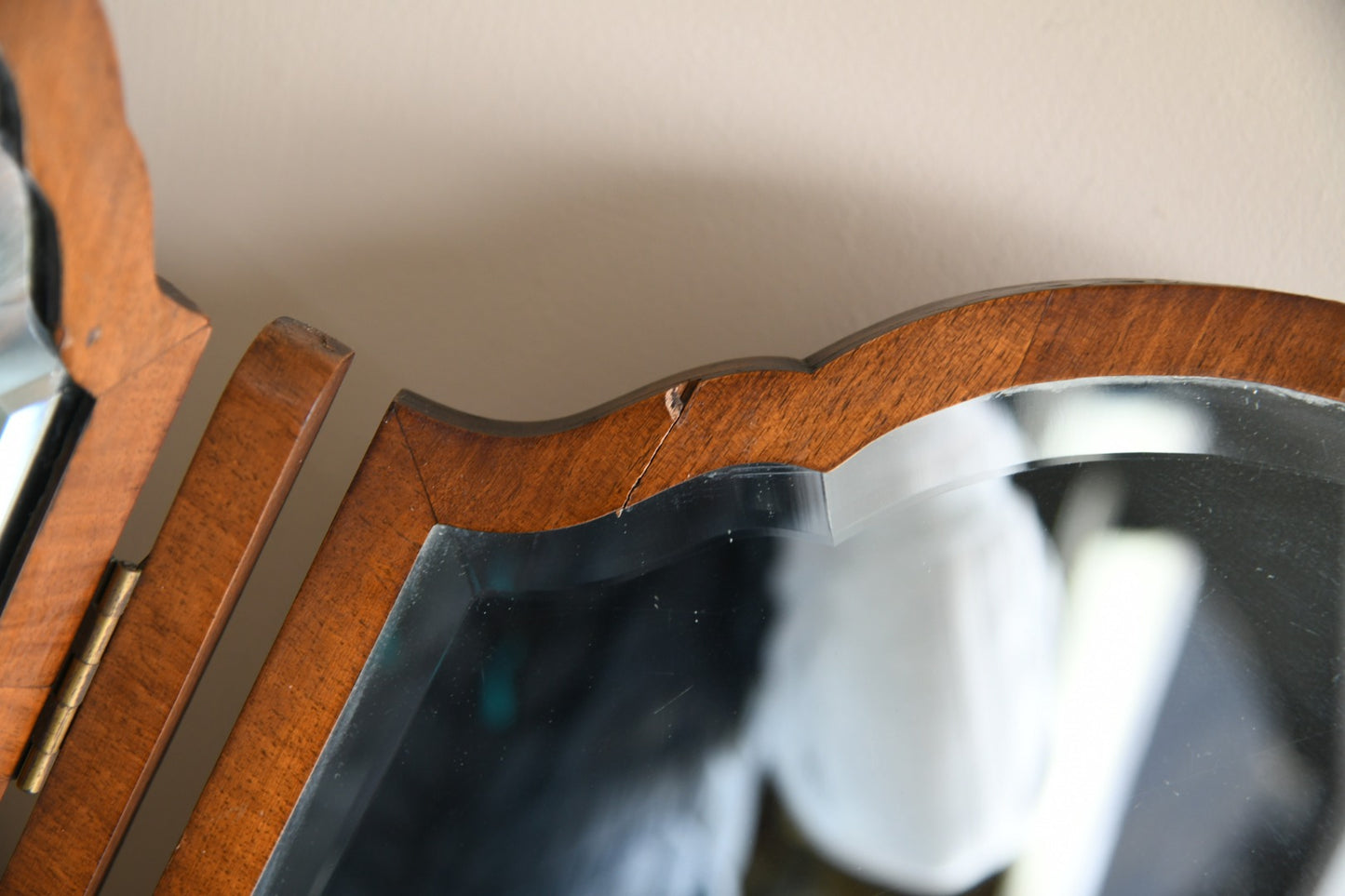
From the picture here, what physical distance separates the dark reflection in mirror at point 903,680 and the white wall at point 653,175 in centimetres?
16

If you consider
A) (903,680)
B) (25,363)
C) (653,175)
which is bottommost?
(903,680)

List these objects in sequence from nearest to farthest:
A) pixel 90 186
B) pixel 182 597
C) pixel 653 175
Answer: pixel 90 186, pixel 182 597, pixel 653 175

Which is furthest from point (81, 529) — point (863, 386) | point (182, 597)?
point (863, 386)

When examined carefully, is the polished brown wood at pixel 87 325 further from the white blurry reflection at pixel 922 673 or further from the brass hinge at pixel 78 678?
the white blurry reflection at pixel 922 673

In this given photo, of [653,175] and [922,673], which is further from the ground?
[653,175]

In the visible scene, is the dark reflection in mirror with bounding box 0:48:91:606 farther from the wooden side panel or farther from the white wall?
the white wall

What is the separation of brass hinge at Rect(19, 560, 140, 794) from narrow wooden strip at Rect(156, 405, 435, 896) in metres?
0.07

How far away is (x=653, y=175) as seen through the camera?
618 millimetres

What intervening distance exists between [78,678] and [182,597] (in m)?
0.06

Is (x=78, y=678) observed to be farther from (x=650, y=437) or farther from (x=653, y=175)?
(x=653, y=175)

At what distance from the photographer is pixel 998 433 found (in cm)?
50

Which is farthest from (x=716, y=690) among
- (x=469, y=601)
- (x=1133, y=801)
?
(x=1133, y=801)

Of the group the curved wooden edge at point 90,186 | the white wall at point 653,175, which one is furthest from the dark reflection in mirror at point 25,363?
the white wall at point 653,175

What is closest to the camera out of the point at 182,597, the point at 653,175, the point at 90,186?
the point at 90,186
